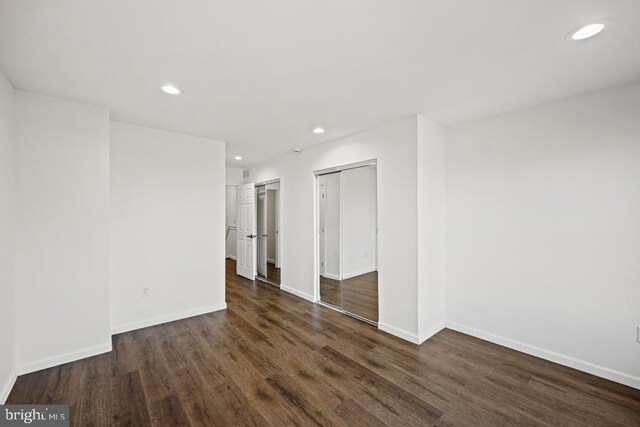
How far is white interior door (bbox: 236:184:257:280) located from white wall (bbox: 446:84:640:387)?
145 inches

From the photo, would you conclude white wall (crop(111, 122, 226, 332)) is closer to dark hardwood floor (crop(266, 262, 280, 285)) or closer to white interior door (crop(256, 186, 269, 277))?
dark hardwood floor (crop(266, 262, 280, 285))

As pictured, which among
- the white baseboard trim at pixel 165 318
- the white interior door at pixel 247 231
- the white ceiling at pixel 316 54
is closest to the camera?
the white ceiling at pixel 316 54

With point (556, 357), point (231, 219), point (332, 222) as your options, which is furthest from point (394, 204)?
point (231, 219)

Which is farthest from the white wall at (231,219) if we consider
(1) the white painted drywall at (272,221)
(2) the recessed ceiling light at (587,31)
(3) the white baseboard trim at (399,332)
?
(2) the recessed ceiling light at (587,31)

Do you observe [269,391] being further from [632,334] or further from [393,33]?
[632,334]

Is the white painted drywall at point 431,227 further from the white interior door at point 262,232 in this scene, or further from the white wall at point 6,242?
the white wall at point 6,242

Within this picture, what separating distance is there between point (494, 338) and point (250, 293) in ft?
12.0

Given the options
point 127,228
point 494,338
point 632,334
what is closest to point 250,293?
point 127,228

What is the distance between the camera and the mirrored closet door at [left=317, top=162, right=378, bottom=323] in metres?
4.75

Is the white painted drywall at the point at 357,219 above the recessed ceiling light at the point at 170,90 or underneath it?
underneath

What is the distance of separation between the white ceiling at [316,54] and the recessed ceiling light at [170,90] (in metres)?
0.10

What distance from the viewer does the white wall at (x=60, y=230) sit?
2.36m

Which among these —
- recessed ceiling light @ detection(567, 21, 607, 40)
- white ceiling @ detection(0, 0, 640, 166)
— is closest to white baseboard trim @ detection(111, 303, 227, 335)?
white ceiling @ detection(0, 0, 640, 166)

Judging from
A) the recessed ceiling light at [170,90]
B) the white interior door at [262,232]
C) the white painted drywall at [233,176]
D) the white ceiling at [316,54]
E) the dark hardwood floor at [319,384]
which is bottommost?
the dark hardwood floor at [319,384]
